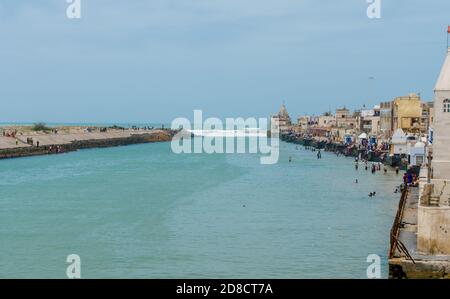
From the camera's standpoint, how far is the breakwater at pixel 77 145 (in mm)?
64875

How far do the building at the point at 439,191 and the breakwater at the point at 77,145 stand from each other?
4986 centimetres

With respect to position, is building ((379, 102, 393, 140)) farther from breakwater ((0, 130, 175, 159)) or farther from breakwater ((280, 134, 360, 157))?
breakwater ((0, 130, 175, 159))

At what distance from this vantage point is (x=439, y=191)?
1717 centimetres

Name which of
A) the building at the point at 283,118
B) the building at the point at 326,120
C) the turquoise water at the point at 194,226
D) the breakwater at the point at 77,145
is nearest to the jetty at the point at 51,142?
the breakwater at the point at 77,145

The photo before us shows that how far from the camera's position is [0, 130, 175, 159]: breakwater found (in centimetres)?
6488

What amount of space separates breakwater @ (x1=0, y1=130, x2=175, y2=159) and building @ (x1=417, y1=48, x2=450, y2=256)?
164 feet

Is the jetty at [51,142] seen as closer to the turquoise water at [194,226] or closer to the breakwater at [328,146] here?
the breakwater at [328,146]

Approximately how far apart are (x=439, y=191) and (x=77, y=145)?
70.6 m

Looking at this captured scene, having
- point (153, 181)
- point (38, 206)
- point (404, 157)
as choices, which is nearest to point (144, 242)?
point (38, 206)

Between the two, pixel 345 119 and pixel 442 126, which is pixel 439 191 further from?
pixel 345 119

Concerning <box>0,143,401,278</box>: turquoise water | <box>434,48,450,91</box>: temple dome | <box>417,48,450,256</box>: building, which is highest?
<box>434,48,450,91</box>: temple dome

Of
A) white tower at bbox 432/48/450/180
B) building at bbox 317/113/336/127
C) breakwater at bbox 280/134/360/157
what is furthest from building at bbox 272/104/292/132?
white tower at bbox 432/48/450/180

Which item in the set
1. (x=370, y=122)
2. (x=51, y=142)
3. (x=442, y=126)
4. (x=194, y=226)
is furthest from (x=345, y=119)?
(x=442, y=126)
